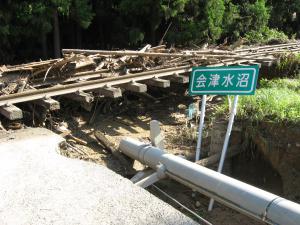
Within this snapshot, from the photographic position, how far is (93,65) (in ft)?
28.3

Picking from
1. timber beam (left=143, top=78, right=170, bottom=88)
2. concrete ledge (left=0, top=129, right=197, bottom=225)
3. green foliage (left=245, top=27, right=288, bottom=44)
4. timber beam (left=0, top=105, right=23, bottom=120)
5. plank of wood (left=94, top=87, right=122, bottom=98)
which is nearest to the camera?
concrete ledge (left=0, top=129, right=197, bottom=225)

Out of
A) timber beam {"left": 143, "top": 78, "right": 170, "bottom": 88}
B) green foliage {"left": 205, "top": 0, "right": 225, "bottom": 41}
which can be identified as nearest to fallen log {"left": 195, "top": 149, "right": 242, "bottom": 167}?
timber beam {"left": 143, "top": 78, "right": 170, "bottom": 88}

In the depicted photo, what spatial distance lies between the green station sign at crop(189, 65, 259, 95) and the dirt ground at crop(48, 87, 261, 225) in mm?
1488

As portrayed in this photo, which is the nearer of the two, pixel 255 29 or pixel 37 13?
pixel 37 13

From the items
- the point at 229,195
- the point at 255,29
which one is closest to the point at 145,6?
the point at 255,29

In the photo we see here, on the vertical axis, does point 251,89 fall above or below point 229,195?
above

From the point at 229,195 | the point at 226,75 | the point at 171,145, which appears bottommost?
the point at 171,145

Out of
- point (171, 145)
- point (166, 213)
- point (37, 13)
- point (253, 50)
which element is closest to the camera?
point (166, 213)

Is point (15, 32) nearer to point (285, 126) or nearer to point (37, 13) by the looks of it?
point (37, 13)

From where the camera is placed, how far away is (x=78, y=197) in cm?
441

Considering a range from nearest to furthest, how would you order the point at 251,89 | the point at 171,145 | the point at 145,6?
the point at 251,89, the point at 171,145, the point at 145,6

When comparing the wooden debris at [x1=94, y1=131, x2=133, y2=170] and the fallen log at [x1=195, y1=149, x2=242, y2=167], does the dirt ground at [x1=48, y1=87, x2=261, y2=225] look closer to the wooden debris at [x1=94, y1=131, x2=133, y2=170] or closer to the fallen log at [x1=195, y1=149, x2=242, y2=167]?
the wooden debris at [x1=94, y1=131, x2=133, y2=170]

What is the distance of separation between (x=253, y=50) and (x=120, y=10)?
4.69 metres

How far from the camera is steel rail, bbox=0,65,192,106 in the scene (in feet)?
21.9
